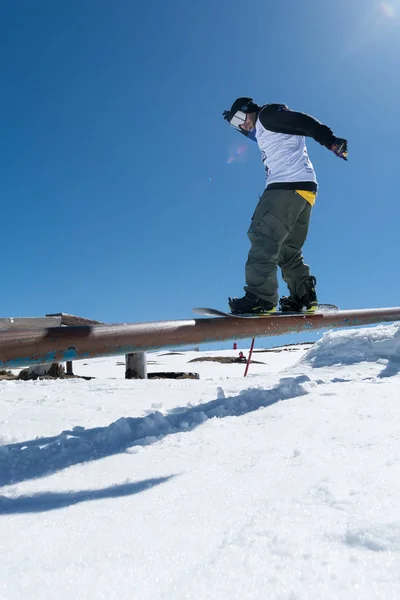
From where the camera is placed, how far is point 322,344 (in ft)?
15.4

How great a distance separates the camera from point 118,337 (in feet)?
6.13

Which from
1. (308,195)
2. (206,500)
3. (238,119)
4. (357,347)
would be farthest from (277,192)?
(206,500)

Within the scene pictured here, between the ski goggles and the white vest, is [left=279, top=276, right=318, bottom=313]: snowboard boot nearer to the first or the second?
the white vest

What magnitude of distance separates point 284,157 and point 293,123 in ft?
0.98

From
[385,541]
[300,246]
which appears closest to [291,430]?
[385,541]

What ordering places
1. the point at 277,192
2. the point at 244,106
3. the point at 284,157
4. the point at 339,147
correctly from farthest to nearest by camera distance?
the point at 244,106, the point at 284,157, the point at 277,192, the point at 339,147

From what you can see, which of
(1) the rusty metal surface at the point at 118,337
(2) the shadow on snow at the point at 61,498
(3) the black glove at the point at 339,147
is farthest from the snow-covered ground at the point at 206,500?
(3) the black glove at the point at 339,147

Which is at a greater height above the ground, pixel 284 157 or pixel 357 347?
pixel 284 157

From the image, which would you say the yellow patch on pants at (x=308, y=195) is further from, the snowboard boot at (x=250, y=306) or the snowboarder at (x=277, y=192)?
the snowboard boot at (x=250, y=306)

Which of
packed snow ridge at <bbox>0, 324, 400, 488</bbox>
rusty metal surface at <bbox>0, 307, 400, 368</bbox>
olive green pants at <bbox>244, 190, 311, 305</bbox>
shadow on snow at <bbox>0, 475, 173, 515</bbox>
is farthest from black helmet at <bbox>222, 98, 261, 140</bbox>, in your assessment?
shadow on snow at <bbox>0, 475, 173, 515</bbox>

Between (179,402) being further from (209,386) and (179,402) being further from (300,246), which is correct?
(300,246)

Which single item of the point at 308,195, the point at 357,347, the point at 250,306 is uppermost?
the point at 308,195

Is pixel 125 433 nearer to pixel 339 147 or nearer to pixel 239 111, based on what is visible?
pixel 339 147

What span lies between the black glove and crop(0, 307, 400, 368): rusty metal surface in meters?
1.47
